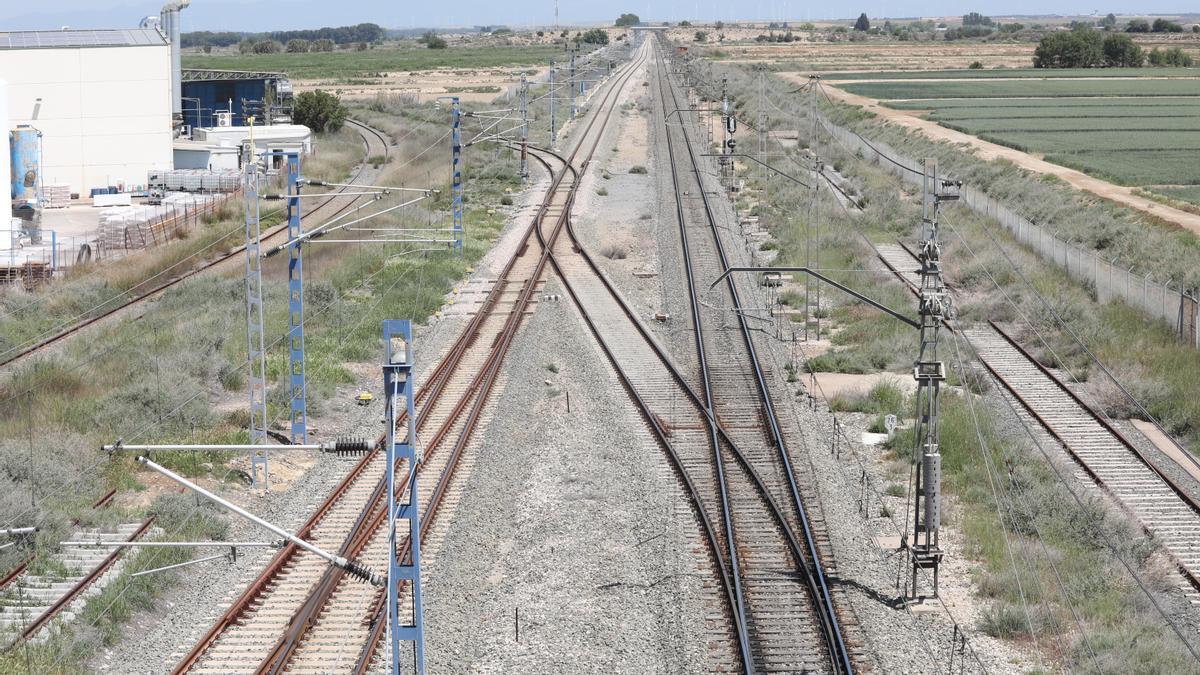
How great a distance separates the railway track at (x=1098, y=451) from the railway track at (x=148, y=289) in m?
14.0

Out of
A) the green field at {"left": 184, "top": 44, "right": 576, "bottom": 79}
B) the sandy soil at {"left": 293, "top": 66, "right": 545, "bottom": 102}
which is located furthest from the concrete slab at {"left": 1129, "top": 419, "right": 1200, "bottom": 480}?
the green field at {"left": 184, "top": 44, "right": 576, "bottom": 79}

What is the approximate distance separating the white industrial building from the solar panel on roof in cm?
5

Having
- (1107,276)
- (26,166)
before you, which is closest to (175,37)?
(26,166)

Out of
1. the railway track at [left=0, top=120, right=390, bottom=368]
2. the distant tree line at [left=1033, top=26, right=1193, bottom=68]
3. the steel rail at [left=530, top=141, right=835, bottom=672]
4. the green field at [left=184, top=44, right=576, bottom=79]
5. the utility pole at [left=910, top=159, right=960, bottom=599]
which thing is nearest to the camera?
the utility pole at [left=910, top=159, right=960, bottom=599]

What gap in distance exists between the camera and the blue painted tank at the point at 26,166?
5678 cm

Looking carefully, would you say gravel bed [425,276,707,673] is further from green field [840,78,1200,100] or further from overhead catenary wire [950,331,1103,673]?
green field [840,78,1200,100]

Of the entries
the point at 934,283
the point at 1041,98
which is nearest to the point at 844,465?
the point at 934,283

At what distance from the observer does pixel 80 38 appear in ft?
216

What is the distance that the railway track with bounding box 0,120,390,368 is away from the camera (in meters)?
32.7

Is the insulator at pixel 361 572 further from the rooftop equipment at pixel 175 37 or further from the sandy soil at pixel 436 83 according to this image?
the sandy soil at pixel 436 83

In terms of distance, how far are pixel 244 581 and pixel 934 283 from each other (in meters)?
9.89

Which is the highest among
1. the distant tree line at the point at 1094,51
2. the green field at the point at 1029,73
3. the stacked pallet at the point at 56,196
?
the distant tree line at the point at 1094,51

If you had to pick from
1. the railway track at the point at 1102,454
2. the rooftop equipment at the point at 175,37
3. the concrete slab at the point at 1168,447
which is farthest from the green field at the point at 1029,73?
the concrete slab at the point at 1168,447

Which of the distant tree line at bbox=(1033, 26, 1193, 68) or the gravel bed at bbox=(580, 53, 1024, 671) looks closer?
the gravel bed at bbox=(580, 53, 1024, 671)
